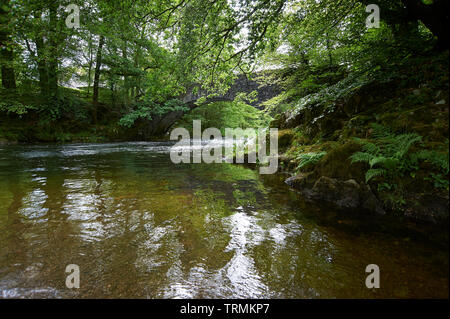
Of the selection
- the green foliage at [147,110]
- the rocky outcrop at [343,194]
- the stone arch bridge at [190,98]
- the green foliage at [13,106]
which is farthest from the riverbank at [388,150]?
the green foliage at [13,106]

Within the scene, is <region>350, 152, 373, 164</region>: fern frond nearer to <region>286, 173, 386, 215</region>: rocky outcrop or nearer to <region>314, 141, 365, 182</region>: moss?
<region>314, 141, 365, 182</region>: moss

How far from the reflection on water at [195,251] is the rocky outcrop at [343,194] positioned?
16.6 inches

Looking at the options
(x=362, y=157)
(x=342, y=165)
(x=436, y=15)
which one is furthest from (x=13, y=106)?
(x=436, y=15)

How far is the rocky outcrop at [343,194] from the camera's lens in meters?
3.03

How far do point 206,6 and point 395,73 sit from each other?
437 centimetres

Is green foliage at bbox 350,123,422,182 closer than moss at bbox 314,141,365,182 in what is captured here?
Yes

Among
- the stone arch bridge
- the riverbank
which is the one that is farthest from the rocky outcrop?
the stone arch bridge

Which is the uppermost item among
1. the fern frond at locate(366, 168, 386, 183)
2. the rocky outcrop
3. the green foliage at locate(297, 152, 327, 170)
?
the green foliage at locate(297, 152, 327, 170)

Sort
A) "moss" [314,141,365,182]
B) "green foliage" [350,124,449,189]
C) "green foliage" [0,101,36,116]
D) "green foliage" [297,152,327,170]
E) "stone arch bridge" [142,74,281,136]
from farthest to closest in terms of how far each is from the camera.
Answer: "stone arch bridge" [142,74,281,136] → "green foliage" [0,101,36,116] → "green foliage" [297,152,327,170] → "moss" [314,141,365,182] → "green foliage" [350,124,449,189]

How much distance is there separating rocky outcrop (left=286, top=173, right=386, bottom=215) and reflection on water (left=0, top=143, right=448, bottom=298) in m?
0.42

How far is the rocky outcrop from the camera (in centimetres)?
303

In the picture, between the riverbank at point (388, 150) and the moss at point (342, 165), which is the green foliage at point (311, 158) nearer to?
the riverbank at point (388, 150)

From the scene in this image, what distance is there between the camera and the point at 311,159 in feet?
13.6
